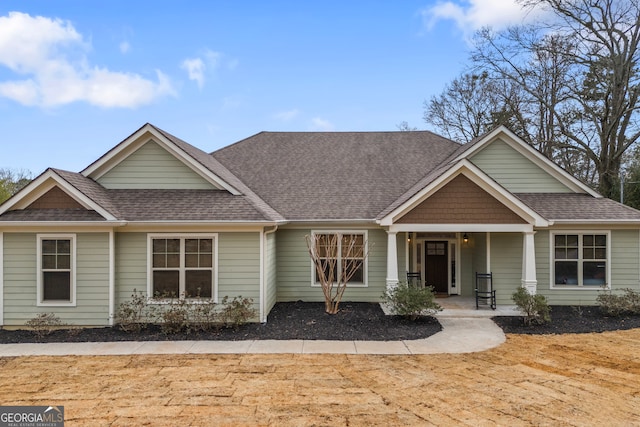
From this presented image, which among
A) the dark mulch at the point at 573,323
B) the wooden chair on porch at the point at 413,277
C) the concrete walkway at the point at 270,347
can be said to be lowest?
the concrete walkway at the point at 270,347

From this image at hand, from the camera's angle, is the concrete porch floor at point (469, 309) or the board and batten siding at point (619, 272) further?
the board and batten siding at point (619, 272)

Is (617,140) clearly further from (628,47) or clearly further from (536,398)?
(536,398)

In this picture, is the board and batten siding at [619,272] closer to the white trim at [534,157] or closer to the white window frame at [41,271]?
the white trim at [534,157]

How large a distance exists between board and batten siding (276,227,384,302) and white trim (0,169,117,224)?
17.4 feet

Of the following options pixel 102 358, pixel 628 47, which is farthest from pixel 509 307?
pixel 628 47

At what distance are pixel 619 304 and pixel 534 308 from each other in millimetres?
3054

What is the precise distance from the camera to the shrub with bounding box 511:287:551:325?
9891mm

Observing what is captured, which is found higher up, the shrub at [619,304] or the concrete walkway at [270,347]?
the shrub at [619,304]

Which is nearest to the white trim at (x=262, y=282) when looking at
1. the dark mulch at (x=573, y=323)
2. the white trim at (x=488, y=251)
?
the dark mulch at (x=573, y=323)

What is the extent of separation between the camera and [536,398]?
19.0 feet

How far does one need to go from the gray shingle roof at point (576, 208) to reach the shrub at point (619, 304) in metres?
2.26

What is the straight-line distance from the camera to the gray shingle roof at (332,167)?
1319 cm

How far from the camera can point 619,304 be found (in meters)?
10.9

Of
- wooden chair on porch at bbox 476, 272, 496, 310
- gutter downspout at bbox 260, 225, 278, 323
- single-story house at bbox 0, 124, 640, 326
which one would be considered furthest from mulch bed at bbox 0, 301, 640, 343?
wooden chair on porch at bbox 476, 272, 496, 310
